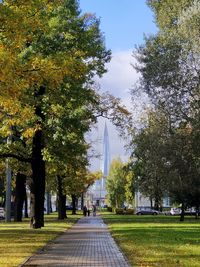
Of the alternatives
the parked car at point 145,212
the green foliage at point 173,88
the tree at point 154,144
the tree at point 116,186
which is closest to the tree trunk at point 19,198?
the tree at point 154,144

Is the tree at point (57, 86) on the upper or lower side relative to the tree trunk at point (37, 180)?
upper

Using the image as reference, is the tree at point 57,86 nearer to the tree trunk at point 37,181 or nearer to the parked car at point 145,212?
the tree trunk at point 37,181

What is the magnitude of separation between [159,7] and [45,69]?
2945cm

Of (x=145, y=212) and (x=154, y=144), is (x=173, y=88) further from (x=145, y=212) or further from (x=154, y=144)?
(x=145, y=212)

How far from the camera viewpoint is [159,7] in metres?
44.5

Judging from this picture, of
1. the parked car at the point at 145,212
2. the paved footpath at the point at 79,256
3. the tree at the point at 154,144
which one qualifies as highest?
the tree at the point at 154,144

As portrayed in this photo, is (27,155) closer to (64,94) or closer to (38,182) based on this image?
(38,182)

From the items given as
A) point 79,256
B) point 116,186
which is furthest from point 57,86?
point 116,186

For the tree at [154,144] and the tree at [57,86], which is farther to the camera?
the tree at [154,144]

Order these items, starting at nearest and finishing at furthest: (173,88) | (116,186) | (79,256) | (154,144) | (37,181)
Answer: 1. (79,256)
2. (37,181)
3. (173,88)
4. (154,144)
5. (116,186)

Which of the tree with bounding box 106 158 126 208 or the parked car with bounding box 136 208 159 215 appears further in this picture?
the tree with bounding box 106 158 126 208

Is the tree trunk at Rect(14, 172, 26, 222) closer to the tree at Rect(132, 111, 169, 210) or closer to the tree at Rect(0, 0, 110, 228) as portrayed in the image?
the tree at Rect(132, 111, 169, 210)

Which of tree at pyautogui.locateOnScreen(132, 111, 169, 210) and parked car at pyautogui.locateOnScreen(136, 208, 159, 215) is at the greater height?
tree at pyautogui.locateOnScreen(132, 111, 169, 210)

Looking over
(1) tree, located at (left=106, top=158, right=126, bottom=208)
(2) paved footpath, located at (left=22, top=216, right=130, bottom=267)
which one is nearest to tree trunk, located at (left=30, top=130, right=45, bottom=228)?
(2) paved footpath, located at (left=22, top=216, right=130, bottom=267)
